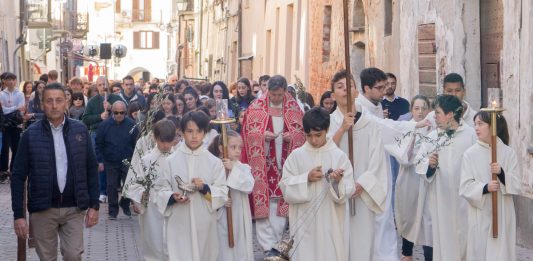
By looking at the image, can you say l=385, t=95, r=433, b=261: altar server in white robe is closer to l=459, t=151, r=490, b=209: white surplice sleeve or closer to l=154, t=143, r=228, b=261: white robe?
l=459, t=151, r=490, b=209: white surplice sleeve

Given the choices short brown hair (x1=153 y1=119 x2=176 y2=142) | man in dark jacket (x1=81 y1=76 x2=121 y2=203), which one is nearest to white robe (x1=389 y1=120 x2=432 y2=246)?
short brown hair (x1=153 y1=119 x2=176 y2=142)

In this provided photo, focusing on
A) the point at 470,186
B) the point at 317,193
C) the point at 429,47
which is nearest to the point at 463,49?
the point at 429,47

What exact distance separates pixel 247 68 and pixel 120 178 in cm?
2437

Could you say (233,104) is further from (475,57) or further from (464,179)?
(464,179)

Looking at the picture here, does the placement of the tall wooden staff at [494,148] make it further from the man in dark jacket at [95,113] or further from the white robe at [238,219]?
the man in dark jacket at [95,113]

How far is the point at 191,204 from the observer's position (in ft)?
37.0

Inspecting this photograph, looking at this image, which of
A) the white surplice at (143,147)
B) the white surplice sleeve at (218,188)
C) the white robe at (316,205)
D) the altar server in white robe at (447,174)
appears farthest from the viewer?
the white surplice at (143,147)

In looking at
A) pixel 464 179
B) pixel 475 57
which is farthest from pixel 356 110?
pixel 475 57

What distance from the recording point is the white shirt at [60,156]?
A: 10.1 meters

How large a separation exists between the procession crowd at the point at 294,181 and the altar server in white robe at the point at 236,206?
12 millimetres

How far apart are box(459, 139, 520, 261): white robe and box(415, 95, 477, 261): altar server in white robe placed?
590 mm

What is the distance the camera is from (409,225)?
12.9 metres

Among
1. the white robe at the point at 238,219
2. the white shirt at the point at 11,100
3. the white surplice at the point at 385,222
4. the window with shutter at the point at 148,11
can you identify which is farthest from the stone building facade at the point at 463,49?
the window with shutter at the point at 148,11

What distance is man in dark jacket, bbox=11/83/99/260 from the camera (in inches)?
395
